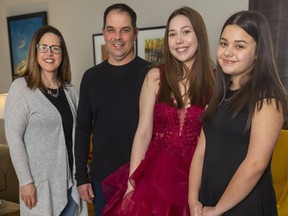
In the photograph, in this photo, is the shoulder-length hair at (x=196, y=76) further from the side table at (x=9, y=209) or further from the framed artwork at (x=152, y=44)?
the side table at (x=9, y=209)

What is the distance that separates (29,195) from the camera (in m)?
1.82

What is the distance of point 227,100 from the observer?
1.39 meters

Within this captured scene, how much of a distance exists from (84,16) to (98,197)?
2330mm

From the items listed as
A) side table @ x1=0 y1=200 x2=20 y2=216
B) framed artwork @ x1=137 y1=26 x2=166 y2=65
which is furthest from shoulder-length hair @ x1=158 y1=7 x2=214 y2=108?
side table @ x1=0 y1=200 x2=20 y2=216

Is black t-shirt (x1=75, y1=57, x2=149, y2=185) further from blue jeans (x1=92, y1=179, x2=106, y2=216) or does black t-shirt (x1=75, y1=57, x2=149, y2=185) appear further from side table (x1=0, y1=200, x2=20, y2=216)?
side table (x1=0, y1=200, x2=20, y2=216)

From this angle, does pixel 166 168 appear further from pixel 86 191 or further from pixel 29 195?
pixel 29 195

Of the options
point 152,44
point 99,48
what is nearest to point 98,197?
point 152,44

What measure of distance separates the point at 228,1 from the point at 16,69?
275cm

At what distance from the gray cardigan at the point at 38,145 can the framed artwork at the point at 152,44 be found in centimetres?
151

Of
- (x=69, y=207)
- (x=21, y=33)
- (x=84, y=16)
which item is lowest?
(x=69, y=207)

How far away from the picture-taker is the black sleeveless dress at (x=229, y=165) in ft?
4.25

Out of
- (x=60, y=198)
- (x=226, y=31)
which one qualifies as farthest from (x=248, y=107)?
(x=60, y=198)

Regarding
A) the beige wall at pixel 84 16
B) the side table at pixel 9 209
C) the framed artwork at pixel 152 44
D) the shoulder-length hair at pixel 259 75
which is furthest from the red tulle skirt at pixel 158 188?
the framed artwork at pixel 152 44

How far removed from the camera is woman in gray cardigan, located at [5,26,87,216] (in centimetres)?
181
